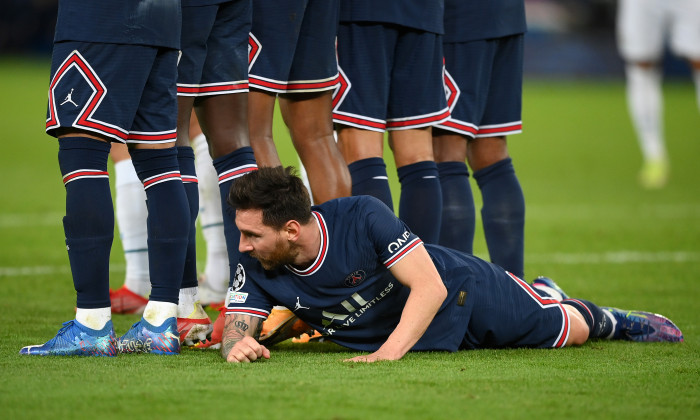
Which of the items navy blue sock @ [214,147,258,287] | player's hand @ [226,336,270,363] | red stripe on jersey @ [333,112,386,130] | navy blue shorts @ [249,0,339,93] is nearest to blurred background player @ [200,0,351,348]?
navy blue shorts @ [249,0,339,93]

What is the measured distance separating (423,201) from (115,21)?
4.77ft

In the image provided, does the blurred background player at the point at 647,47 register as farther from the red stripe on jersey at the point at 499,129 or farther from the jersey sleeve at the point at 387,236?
the jersey sleeve at the point at 387,236

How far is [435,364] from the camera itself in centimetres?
319

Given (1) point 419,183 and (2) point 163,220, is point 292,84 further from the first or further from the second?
(2) point 163,220

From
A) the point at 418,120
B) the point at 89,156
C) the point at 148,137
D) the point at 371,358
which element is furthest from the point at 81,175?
the point at 418,120

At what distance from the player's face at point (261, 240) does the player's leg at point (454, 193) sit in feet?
4.23

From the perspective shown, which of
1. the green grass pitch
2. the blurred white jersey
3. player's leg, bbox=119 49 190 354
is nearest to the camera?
the green grass pitch

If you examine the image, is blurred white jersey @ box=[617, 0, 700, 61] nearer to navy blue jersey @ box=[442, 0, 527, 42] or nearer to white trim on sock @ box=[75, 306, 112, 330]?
navy blue jersey @ box=[442, 0, 527, 42]

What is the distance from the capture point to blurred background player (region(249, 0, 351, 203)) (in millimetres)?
3742

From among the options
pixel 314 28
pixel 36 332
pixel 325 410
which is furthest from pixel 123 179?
pixel 325 410

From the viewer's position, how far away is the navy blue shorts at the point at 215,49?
11.6ft

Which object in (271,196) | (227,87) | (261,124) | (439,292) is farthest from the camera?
(261,124)

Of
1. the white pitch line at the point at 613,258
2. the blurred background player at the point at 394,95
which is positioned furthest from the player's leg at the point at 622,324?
the white pitch line at the point at 613,258

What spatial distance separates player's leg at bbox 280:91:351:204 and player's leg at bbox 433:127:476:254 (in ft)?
2.37
